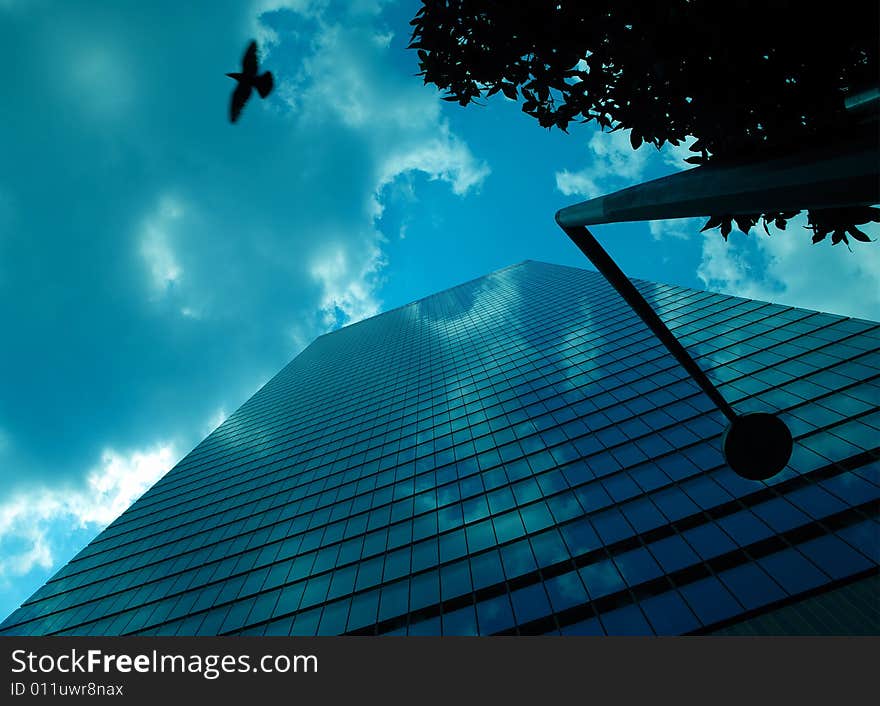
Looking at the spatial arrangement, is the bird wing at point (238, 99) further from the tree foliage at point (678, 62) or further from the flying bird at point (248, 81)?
the tree foliage at point (678, 62)

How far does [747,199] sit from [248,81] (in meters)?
6.21

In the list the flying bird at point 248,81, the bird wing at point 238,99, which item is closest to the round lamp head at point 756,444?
the bird wing at point 238,99

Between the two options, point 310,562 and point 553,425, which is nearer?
point 310,562

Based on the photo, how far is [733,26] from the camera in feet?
15.5

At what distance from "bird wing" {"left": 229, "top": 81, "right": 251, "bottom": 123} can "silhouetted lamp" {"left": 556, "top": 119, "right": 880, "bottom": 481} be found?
4.42 metres

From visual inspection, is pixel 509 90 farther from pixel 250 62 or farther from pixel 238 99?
pixel 238 99

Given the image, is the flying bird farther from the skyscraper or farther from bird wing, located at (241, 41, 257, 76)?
the skyscraper

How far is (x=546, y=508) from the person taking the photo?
69.9 ft

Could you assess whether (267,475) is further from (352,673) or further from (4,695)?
(352,673)

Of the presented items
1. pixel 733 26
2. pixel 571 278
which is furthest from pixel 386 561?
pixel 571 278

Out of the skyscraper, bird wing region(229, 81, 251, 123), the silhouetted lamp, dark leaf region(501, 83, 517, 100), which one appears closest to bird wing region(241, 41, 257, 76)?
bird wing region(229, 81, 251, 123)

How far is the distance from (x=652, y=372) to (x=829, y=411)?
33.4ft

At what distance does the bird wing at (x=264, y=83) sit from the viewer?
19.6 ft

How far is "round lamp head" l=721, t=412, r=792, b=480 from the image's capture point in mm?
3574
